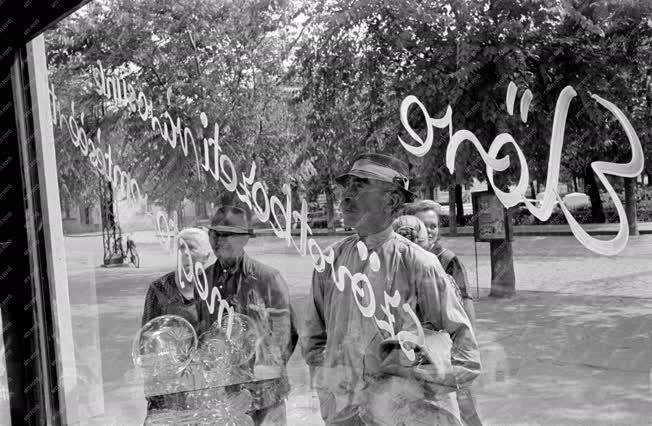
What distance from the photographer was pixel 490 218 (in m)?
2.15

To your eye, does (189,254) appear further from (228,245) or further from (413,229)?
(413,229)

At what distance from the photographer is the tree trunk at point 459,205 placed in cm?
218

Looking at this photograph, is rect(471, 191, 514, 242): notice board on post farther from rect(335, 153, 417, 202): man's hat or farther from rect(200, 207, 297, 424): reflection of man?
rect(200, 207, 297, 424): reflection of man

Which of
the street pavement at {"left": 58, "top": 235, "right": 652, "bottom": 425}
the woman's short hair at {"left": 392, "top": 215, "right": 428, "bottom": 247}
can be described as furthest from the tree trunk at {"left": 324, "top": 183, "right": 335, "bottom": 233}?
the woman's short hair at {"left": 392, "top": 215, "right": 428, "bottom": 247}

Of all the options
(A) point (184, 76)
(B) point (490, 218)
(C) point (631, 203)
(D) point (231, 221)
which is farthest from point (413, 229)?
(A) point (184, 76)

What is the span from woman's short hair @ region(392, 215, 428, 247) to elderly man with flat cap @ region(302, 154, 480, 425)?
0.03 metres

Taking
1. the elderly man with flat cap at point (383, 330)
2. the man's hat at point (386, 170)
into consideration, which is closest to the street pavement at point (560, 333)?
the elderly man with flat cap at point (383, 330)

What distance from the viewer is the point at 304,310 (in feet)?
8.65

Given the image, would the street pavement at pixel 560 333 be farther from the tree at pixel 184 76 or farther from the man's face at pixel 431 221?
the tree at pixel 184 76

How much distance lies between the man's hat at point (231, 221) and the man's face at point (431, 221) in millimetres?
896

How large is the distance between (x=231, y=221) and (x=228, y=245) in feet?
0.34

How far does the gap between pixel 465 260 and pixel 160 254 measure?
61.3 inches

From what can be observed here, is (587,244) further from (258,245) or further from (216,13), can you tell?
(216,13)

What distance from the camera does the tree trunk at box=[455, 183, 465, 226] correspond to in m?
2.18
